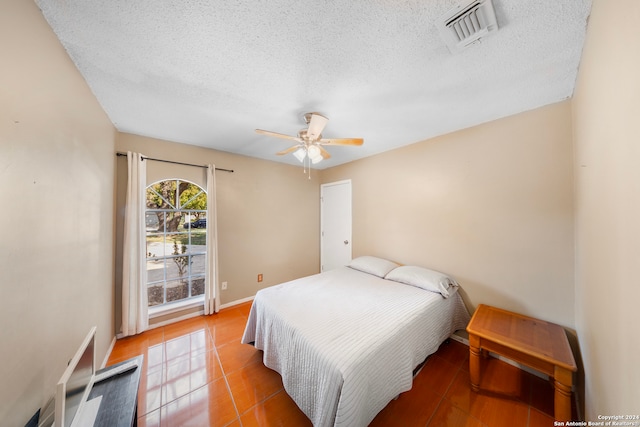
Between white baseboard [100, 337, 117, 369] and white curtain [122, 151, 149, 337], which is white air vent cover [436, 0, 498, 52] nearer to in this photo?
white curtain [122, 151, 149, 337]

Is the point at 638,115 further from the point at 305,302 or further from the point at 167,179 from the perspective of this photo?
the point at 167,179

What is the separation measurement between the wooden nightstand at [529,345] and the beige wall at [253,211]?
105 inches

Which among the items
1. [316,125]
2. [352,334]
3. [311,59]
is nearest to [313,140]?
[316,125]

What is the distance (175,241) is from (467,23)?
3.37m

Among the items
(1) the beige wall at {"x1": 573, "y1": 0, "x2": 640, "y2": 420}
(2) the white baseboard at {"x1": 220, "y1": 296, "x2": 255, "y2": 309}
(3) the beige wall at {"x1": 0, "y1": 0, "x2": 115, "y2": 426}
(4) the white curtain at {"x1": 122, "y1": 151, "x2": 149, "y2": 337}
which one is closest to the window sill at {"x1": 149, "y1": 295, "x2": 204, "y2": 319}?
(4) the white curtain at {"x1": 122, "y1": 151, "x2": 149, "y2": 337}

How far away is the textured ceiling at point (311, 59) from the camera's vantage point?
3.03 ft

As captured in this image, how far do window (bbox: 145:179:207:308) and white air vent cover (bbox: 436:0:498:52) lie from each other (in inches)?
116

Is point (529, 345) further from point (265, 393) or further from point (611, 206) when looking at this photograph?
point (265, 393)

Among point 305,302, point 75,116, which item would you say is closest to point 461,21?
point 305,302

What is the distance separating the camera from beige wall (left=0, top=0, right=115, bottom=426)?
750mm

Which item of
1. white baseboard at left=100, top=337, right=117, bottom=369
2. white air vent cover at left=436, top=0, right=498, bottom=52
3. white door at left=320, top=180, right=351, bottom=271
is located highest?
→ white air vent cover at left=436, top=0, right=498, bottom=52

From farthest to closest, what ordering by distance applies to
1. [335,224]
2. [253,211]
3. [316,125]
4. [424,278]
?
[335,224]
[253,211]
[424,278]
[316,125]

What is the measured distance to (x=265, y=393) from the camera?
157 cm

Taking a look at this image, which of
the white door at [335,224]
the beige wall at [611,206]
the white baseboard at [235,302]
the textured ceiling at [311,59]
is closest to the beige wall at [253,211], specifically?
the white baseboard at [235,302]
